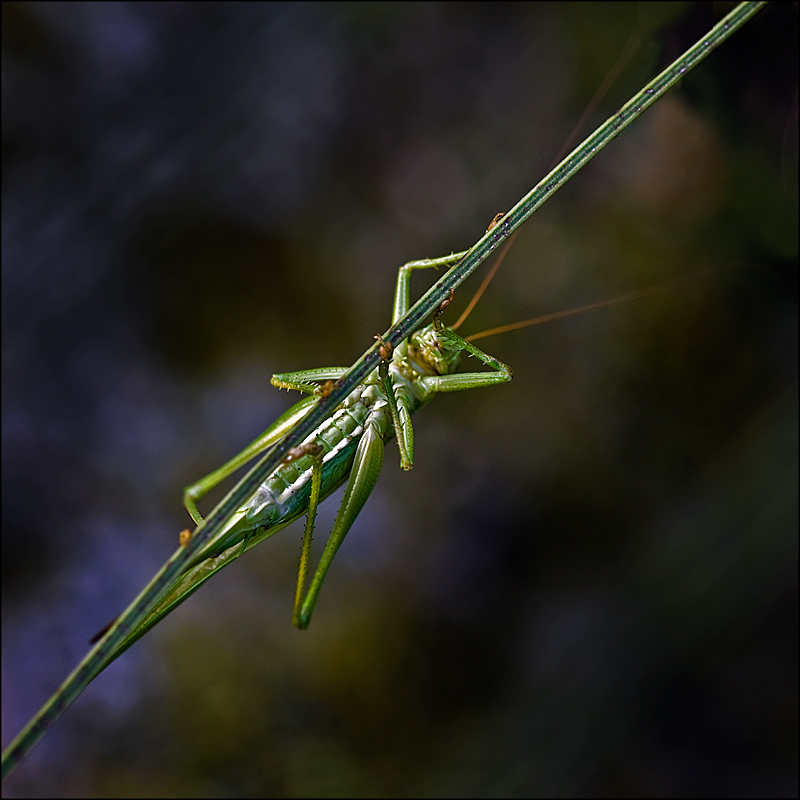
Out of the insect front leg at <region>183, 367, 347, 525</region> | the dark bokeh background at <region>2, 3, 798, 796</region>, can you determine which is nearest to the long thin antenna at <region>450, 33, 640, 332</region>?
the dark bokeh background at <region>2, 3, 798, 796</region>

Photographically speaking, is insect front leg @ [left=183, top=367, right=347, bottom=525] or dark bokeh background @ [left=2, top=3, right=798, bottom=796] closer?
insect front leg @ [left=183, top=367, right=347, bottom=525]

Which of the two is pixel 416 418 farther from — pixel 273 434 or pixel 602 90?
pixel 602 90

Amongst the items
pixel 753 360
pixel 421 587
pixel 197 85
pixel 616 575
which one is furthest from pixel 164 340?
pixel 753 360

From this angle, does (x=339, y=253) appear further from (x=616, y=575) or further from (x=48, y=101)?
(x=616, y=575)

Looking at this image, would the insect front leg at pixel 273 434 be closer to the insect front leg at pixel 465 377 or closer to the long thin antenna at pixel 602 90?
the insect front leg at pixel 465 377

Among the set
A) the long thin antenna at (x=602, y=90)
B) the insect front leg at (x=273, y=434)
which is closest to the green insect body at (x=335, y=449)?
the insect front leg at (x=273, y=434)

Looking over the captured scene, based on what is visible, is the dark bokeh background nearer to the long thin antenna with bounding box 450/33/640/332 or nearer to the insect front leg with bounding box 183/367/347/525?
the long thin antenna with bounding box 450/33/640/332
